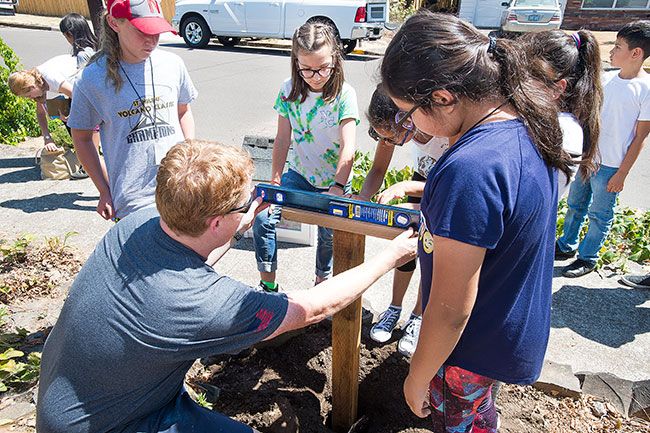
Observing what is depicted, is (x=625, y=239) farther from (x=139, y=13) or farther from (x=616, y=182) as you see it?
(x=139, y=13)

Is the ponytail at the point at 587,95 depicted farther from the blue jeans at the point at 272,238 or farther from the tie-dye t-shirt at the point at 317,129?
the blue jeans at the point at 272,238

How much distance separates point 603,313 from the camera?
11.0ft

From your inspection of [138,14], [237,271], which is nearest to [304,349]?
[237,271]

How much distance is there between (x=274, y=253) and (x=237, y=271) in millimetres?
981

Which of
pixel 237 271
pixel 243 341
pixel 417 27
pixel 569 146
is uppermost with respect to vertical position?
pixel 417 27

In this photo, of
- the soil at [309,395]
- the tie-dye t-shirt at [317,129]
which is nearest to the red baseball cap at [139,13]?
the tie-dye t-shirt at [317,129]

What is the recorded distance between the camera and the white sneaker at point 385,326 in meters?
2.75

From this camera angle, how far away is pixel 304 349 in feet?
9.29

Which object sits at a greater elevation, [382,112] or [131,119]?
[382,112]

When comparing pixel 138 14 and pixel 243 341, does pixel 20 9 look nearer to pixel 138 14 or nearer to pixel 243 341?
pixel 138 14

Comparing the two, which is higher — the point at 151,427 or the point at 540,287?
the point at 540,287

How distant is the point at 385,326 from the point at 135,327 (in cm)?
172

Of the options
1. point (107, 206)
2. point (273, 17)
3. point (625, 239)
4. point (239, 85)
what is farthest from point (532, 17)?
point (107, 206)

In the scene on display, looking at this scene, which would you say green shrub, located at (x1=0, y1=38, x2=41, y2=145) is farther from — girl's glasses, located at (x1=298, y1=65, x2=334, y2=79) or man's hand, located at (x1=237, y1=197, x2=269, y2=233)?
man's hand, located at (x1=237, y1=197, x2=269, y2=233)
